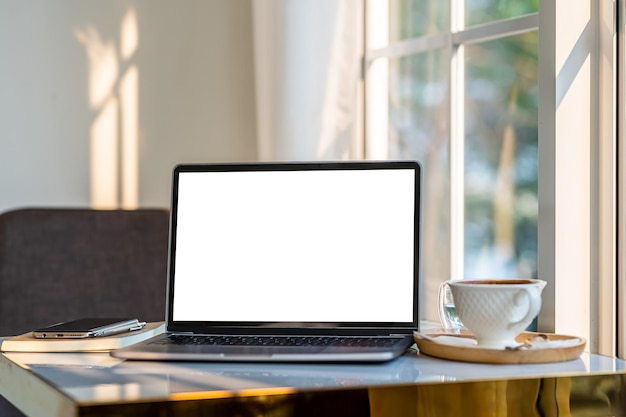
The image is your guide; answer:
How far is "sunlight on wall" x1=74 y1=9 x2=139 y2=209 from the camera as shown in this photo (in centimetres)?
228

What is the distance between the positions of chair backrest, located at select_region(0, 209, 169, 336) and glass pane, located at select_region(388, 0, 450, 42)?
2.46ft

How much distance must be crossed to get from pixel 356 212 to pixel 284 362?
0.27 metres

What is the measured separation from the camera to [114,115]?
2.31m

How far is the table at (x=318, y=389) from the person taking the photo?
2.64ft

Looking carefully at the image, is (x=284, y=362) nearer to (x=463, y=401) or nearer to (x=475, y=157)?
(x=463, y=401)

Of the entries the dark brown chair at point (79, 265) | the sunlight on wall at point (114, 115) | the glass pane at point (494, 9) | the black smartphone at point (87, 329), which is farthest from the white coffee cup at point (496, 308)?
the sunlight on wall at point (114, 115)

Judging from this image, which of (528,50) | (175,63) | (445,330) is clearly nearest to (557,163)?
(445,330)

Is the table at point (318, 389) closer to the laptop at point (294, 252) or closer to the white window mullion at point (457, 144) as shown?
the laptop at point (294, 252)

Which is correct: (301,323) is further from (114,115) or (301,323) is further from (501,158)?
(114,115)

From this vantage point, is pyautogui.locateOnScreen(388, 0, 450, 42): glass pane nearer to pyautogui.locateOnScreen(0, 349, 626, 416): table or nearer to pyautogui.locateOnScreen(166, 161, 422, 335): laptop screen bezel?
pyautogui.locateOnScreen(166, 161, 422, 335): laptop screen bezel

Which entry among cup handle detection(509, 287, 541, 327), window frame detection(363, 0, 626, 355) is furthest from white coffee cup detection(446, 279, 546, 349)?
window frame detection(363, 0, 626, 355)

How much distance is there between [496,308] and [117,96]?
156 centimetres

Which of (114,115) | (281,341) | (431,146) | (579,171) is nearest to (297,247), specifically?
(281,341)

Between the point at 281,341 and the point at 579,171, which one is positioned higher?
the point at 579,171
